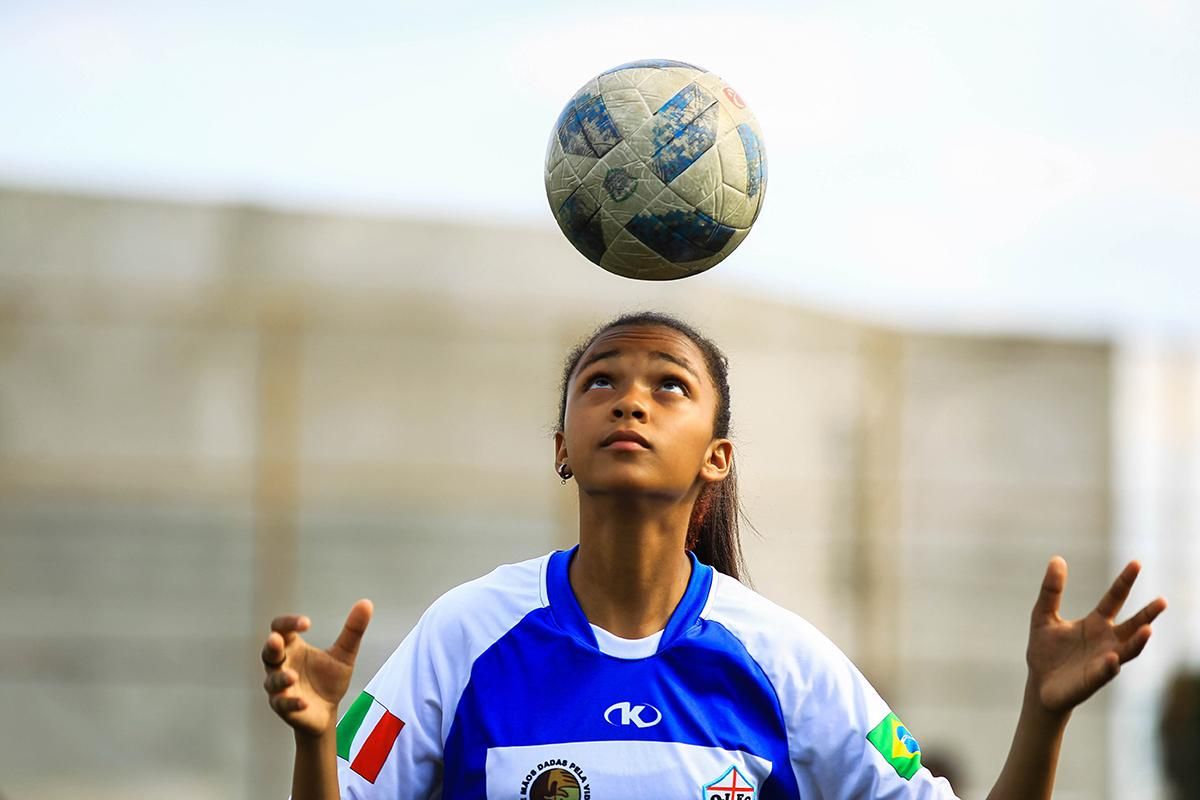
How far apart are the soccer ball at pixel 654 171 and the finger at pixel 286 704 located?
1.55 m

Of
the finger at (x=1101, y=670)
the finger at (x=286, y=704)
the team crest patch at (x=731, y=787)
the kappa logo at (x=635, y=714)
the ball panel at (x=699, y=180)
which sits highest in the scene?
the ball panel at (x=699, y=180)

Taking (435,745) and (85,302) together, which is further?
(85,302)

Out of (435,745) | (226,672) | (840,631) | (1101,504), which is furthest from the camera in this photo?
(1101,504)

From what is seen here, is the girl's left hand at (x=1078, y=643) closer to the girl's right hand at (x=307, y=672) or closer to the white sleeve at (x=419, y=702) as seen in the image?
the white sleeve at (x=419, y=702)

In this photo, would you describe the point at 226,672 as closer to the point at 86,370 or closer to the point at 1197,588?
the point at 86,370

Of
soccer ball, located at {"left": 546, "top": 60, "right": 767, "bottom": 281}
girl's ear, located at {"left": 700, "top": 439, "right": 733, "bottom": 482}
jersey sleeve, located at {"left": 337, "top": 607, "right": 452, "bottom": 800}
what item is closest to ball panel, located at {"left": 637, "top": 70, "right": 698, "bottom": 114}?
soccer ball, located at {"left": 546, "top": 60, "right": 767, "bottom": 281}

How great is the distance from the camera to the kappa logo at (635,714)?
4.05 m

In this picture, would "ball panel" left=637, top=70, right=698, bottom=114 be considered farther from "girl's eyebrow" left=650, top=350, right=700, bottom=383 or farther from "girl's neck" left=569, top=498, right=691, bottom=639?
"girl's neck" left=569, top=498, right=691, bottom=639

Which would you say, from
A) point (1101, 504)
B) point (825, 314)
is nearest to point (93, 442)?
point (825, 314)

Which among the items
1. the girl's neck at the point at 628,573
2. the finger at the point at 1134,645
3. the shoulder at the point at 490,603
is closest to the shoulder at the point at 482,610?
the shoulder at the point at 490,603

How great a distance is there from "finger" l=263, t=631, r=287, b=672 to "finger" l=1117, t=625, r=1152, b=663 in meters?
1.80

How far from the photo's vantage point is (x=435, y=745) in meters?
4.10

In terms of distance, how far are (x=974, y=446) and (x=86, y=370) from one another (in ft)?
27.8

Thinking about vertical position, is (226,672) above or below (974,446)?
Result: below
